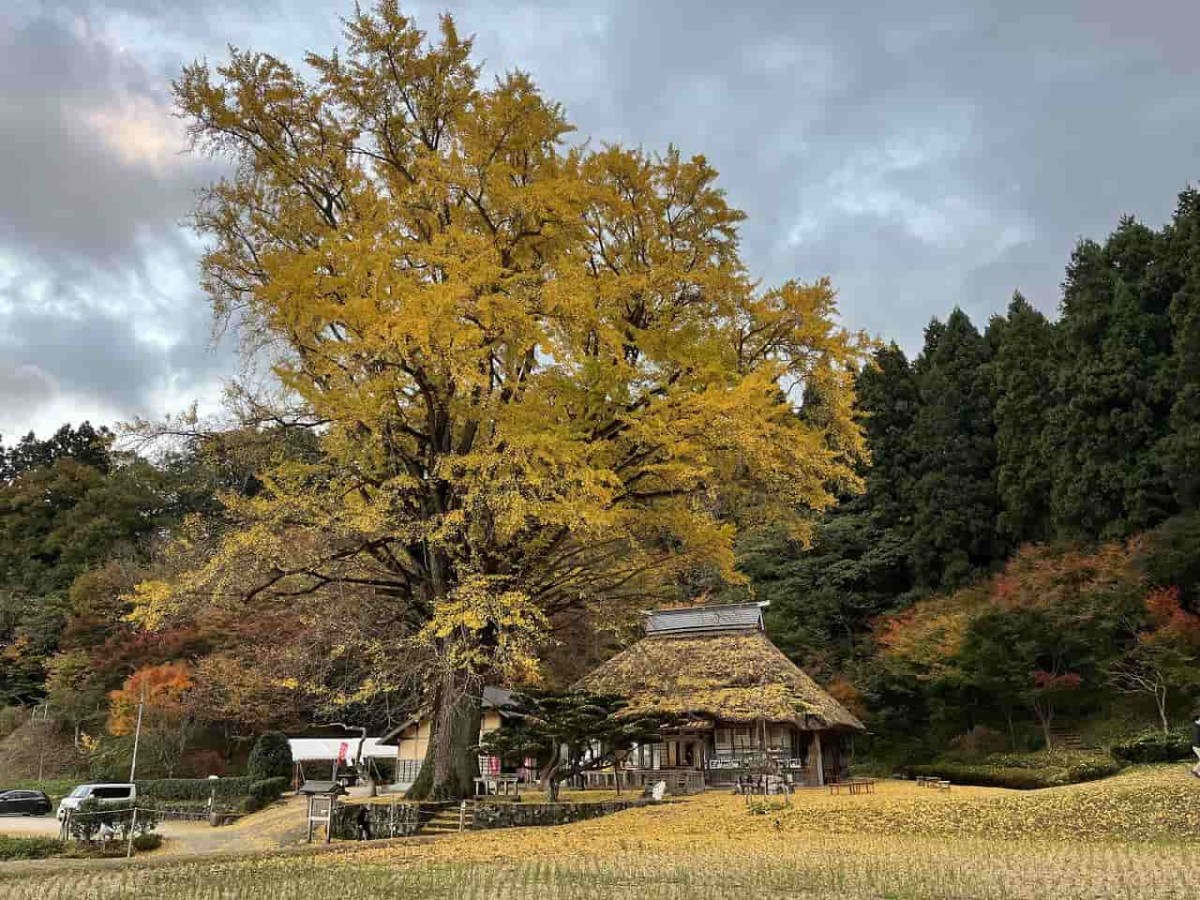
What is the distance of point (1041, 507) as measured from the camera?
99.5ft

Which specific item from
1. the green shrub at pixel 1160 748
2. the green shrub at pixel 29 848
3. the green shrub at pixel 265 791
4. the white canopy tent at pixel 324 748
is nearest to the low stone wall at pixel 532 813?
the green shrub at pixel 29 848

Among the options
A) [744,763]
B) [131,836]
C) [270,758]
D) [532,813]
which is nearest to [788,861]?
[532,813]

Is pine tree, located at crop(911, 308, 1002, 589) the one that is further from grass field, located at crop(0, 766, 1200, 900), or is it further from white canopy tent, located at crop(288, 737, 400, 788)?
white canopy tent, located at crop(288, 737, 400, 788)

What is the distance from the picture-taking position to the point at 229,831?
19500mm

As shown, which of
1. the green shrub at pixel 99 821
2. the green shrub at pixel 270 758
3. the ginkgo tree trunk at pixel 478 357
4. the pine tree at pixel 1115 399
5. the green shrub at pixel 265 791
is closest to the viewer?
the ginkgo tree trunk at pixel 478 357

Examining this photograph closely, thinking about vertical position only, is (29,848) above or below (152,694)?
below

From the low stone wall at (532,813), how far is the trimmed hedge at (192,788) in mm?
15230

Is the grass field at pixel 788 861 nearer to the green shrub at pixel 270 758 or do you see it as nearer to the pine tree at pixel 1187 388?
the pine tree at pixel 1187 388

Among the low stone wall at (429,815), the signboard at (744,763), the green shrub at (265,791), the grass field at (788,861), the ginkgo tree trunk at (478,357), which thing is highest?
the ginkgo tree trunk at (478,357)

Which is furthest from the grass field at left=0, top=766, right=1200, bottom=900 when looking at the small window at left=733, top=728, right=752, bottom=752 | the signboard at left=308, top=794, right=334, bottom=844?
the small window at left=733, top=728, right=752, bottom=752

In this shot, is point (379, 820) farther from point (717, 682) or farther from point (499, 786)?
point (717, 682)

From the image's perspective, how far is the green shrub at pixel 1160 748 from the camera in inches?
707

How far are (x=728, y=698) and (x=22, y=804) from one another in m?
21.3

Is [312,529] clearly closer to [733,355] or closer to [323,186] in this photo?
[323,186]
